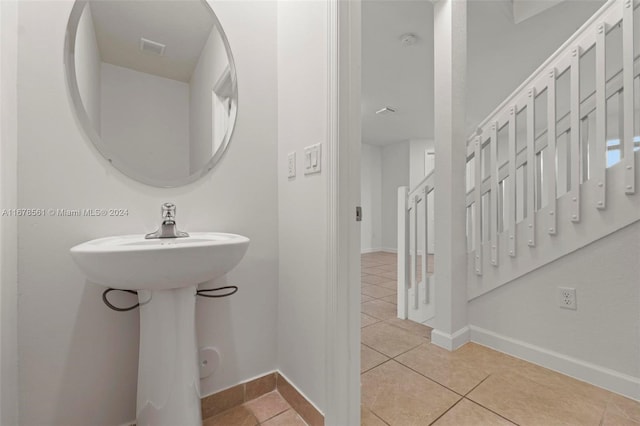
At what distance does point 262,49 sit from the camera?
1.31 metres

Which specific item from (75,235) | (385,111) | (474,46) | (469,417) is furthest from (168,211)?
(385,111)

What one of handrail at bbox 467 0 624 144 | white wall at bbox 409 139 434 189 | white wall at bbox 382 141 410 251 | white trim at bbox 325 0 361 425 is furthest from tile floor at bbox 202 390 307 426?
white wall at bbox 409 139 434 189

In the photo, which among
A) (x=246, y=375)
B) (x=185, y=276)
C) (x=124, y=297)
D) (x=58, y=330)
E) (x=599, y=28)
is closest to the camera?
(x=185, y=276)

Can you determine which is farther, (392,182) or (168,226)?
(392,182)

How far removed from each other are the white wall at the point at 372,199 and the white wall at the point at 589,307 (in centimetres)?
453

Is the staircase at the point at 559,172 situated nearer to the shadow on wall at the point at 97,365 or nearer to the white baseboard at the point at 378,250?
the shadow on wall at the point at 97,365

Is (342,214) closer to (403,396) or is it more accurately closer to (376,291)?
(403,396)

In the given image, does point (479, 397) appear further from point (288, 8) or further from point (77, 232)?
point (288, 8)

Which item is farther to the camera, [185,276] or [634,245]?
[634,245]

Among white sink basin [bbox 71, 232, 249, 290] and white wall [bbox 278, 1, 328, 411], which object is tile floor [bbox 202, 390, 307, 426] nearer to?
white wall [bbox 278, 1, 328, 411]

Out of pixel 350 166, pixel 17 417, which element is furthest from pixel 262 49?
pixel 17 417

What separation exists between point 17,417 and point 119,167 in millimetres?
836

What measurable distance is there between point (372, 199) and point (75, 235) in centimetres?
583

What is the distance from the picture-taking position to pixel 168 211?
104cm
